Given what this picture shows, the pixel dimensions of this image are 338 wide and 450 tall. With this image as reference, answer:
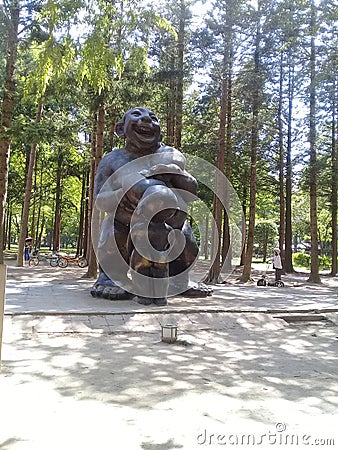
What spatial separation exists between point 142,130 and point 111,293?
317cm

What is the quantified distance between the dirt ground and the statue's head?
399 cm

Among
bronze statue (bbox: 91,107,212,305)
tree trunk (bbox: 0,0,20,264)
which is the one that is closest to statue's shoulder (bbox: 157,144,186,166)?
bronze statue (bbox: 91,107,212,305)

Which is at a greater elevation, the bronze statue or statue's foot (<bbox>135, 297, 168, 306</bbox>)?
the bronze statue

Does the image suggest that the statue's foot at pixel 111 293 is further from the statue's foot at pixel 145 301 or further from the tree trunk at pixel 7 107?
the tree trunk at pixel 7 107

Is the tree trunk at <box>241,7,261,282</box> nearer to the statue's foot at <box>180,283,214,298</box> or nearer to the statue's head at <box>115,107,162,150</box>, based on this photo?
the statue's foot at <box>180,283,214,298</box>

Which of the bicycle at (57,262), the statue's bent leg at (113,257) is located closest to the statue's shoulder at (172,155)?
the statue's bent leg at (113,257)

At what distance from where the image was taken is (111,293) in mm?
8445

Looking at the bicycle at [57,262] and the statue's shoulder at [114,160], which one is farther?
the bicycle at [57,262]

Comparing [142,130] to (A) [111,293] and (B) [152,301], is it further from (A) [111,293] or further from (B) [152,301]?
(B) [152,301]

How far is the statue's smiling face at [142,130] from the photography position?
354 inches

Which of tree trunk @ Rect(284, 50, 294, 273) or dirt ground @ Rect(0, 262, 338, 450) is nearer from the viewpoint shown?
dirt ground @ Rect(0, 262, 338, 450)

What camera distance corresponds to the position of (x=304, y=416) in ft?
11.4

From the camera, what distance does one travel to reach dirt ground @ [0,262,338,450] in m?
3.05

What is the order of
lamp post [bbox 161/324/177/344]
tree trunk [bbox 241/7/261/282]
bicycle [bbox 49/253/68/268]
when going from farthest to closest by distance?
bicycle [bbox 49/253/68/268] → tree trunk [bbox 241/7/261/282] → lamp post [bbox 161/324/177/344]
